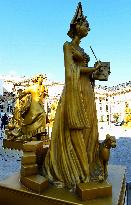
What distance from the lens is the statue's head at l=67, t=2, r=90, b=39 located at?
139 inches

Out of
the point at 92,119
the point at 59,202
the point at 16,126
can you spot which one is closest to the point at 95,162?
the point at 92,119

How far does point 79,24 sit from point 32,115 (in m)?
5.20

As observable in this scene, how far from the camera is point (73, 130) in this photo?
3410mm

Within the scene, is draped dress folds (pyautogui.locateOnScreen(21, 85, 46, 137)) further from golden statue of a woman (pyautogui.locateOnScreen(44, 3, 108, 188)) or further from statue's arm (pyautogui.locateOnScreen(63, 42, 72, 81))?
statue's arm (pyautogui.locateOnScreen(63, 42, 72, 81))

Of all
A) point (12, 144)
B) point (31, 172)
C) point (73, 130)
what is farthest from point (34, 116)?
point (73, 130)

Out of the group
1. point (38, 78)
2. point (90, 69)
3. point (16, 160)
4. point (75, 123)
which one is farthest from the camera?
point (38, 78)

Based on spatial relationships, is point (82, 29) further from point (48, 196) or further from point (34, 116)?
point (34, 116)

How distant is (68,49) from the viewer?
3.43 metres

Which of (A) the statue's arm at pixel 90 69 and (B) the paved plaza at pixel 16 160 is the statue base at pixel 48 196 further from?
(B) the paved plaza at pixel 16 160

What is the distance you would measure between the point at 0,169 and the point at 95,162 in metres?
3.13

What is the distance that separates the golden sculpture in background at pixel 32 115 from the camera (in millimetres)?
8359

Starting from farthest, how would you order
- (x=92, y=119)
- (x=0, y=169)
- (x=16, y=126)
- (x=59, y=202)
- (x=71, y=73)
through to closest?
(x=16, y=126) → (x=0, y=169) → (x=92, y=119) → (x=71, y=73) → (x=59, y=202)

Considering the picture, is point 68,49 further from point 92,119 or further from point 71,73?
point 92,119

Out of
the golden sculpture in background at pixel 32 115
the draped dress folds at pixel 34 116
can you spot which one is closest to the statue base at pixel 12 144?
the golden sculpture in background at pixel 32 115
